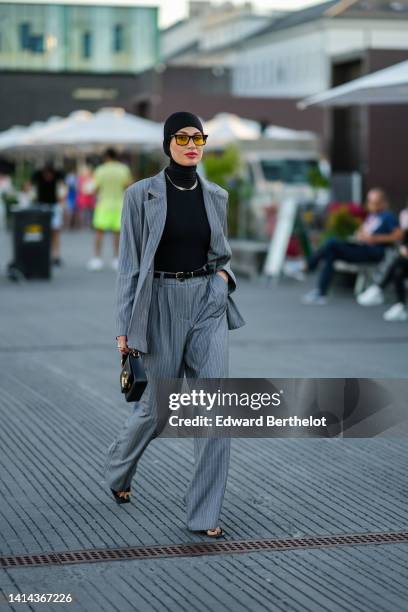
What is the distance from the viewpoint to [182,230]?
6.04 meters

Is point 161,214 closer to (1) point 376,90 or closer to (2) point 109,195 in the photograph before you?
(1) point 376,90

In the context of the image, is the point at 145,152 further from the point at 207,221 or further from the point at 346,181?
the point at 207,221

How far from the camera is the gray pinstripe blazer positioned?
598 centimetres

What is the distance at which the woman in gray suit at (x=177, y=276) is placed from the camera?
5996mm

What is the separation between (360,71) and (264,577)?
19.1 metres

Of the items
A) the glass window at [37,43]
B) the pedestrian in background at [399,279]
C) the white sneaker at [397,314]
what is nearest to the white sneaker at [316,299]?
the pedestrian in background at [399,279]

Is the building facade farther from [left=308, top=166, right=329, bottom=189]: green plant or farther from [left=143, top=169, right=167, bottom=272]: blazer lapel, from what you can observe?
[left=143, top=169, right=167, bottom=272]: blazer lapel

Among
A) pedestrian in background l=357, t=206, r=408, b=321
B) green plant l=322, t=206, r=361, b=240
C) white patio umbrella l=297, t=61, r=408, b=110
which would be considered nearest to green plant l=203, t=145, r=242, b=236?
green plant l=322, t=206, r=361, b=240

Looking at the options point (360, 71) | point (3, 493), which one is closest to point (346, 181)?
point (360, 71)

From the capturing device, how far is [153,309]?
20.0ft

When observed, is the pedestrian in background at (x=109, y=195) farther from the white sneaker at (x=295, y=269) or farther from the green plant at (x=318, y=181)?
the green plant at (x=318, y=181)

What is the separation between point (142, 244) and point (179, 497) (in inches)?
54.8

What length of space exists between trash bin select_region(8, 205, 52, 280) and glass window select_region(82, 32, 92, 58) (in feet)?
180

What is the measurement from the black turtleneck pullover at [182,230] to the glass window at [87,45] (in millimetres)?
69029
